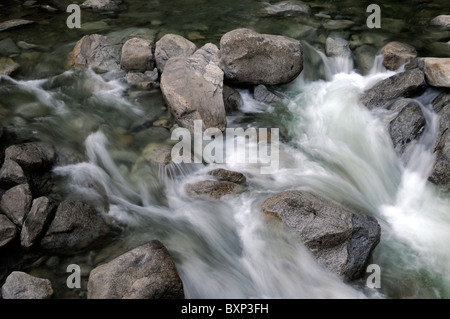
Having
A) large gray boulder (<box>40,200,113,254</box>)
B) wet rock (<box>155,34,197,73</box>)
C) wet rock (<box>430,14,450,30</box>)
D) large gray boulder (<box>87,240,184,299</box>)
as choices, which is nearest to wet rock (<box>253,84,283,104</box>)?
wet rock (<box>155,34,197,73</box>)

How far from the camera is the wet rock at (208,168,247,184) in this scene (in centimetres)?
579

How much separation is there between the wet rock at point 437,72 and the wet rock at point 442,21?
2.55 meters

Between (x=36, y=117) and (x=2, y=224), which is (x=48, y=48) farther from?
(x=2, y=224)

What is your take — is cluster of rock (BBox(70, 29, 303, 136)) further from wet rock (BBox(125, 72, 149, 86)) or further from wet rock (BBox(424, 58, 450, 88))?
wet rock (BBox(424, 58, 450, 88))

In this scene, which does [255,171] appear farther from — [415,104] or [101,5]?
[101,5]

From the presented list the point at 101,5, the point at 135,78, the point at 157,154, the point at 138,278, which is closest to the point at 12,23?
the point at 101,5

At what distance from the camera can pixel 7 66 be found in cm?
770

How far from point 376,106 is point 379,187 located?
1.60 m

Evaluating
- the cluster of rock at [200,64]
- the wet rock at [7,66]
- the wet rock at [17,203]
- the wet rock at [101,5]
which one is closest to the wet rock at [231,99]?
the cluster of rock at [200,64]

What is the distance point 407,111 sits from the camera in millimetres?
6594

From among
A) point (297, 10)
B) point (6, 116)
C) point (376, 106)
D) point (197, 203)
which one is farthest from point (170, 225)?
point (297, 10)

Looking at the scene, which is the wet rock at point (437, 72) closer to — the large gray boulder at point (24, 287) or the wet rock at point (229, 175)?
the wet rock at point (229, 175)

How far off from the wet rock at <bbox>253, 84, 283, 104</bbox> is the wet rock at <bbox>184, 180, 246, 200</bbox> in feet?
7.19

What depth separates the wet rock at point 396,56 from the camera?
304 inches
